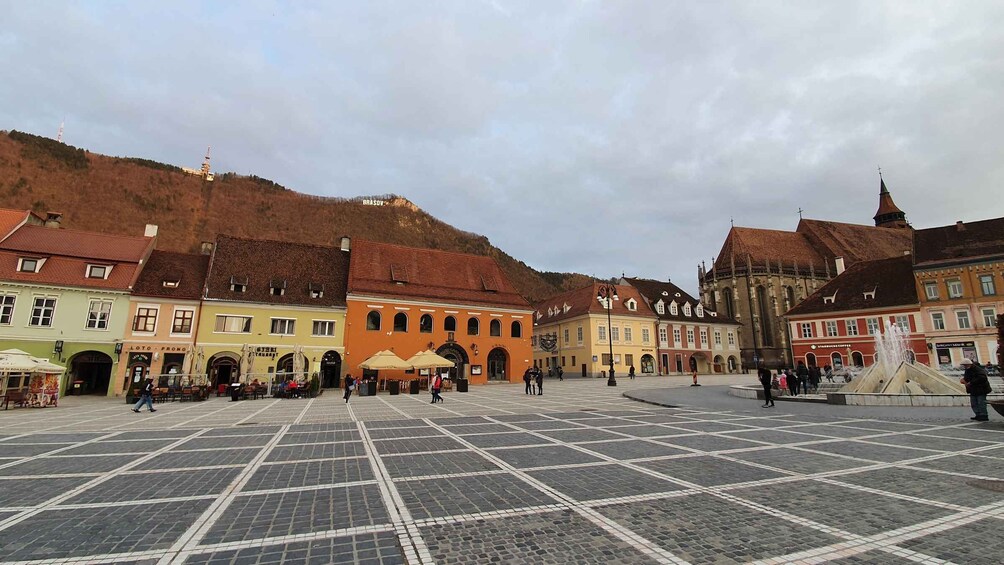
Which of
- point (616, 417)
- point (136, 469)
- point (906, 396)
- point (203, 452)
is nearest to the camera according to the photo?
point (136, 469)

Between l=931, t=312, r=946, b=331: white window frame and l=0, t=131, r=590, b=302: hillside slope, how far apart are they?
227ft

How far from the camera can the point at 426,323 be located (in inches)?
1497

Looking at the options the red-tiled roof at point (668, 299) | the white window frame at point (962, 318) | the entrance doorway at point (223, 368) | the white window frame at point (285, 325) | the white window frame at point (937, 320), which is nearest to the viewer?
the entrance doorway at point (223, 368)

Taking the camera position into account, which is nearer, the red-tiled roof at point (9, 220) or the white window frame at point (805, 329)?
the red-tiled roof at point (9, 220)

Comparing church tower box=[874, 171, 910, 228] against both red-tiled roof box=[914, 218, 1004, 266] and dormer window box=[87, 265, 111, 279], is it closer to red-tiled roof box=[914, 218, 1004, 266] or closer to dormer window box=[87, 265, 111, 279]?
red-tiled roof box=[914, 218, 1004, 266]

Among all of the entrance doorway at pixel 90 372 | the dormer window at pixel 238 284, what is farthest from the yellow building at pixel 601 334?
the entrance doorway at pixel 90 372

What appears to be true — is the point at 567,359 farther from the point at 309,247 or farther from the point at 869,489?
the point at 869,489

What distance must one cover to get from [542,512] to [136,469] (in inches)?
292

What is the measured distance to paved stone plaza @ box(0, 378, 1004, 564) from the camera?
4.43 meters

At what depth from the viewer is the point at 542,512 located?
551 centimetres

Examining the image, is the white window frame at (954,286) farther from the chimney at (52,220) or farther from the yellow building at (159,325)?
the chimney at (52,220)

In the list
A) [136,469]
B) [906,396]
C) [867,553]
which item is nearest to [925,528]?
[867,553]

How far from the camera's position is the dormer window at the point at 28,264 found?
93.2 feet

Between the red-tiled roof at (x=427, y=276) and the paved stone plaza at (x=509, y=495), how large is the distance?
25.5m
